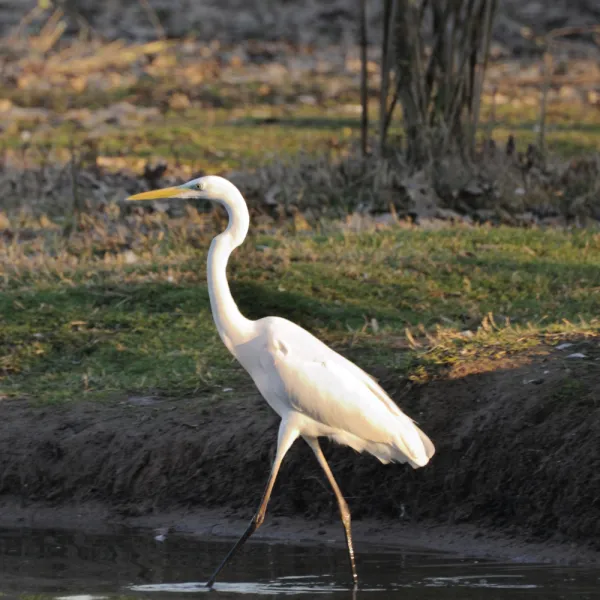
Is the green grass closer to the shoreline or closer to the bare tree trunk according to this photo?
the shoreline

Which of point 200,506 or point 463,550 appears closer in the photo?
point 463,550

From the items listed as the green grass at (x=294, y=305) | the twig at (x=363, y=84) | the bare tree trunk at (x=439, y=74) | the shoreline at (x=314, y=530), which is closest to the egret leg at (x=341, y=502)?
the shoreline at (x=314, y=530)

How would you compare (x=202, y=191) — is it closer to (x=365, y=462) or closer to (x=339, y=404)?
(x=339, y=404)

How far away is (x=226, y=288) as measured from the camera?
5754 mm

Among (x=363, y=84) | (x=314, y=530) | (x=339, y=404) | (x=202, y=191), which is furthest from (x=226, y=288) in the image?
(x=363, y=84)

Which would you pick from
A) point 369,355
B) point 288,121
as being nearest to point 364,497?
point 369,355

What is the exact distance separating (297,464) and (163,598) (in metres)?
1.38

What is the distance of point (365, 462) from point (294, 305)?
1.62 metres

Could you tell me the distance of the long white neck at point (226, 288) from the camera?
572cm

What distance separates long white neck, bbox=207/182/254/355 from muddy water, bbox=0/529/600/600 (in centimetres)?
89

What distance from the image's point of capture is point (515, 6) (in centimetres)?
2166

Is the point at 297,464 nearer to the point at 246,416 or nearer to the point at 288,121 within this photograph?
the point at 246,416

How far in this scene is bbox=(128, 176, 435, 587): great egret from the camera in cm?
563

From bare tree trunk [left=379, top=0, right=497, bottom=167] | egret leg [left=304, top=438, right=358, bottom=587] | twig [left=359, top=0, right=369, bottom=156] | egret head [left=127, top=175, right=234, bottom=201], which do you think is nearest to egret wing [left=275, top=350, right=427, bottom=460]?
egret leg [left=304, top=438, right=358, bottom=587]
